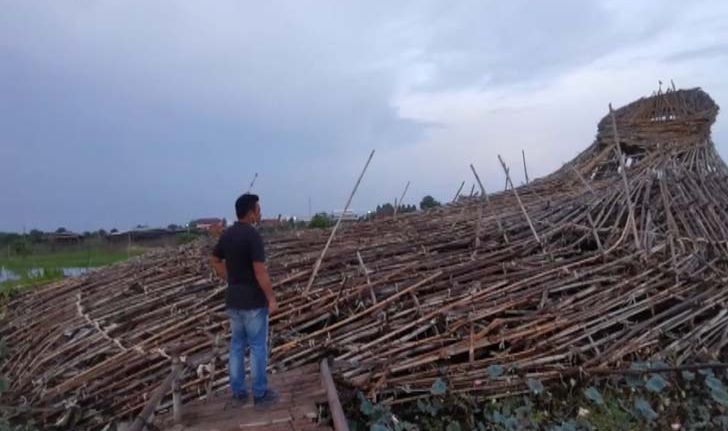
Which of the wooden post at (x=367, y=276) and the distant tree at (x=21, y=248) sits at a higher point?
the distant tree at (x=21, y=248)

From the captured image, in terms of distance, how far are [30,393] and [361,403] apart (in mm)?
2473

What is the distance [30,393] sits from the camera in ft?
18.8

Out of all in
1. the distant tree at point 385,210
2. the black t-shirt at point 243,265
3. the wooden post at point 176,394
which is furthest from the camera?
the distant tree at point 385,210

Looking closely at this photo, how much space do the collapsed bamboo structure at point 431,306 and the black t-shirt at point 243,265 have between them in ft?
2.63

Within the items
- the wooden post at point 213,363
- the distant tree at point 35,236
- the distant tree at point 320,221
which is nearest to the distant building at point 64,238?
the distant tree at point 35,236

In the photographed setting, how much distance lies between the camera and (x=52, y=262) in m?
12.5

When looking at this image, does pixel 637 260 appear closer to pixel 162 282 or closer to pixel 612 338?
pixel 612 338

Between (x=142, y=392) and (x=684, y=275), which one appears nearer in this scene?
(x=142, y=392)

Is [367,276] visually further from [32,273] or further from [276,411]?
[32,273]

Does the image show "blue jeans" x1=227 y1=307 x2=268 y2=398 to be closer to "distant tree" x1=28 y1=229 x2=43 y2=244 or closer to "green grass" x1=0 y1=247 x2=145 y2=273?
"green grass" x1=0 y1=247 x2=145 y2=273

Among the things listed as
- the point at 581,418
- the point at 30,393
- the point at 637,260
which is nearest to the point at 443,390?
the point at 581,418

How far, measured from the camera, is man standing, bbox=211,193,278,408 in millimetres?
4512

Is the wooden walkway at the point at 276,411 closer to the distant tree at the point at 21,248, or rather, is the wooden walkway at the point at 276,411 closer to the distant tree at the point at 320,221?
the distant tree at the point at 320,221

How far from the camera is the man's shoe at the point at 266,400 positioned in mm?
4581
